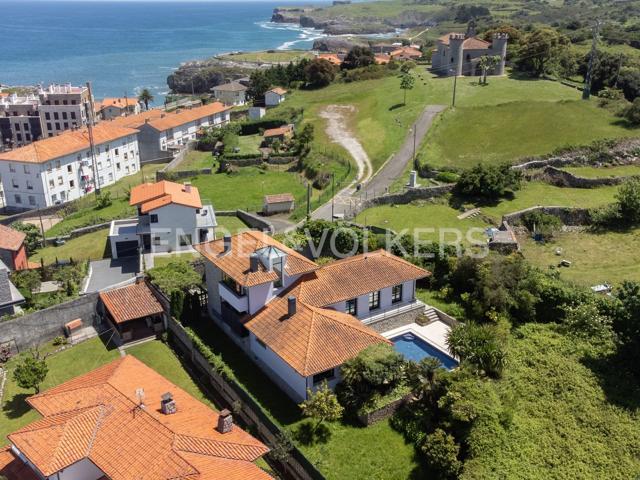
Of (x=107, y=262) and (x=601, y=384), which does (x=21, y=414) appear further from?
(x=601, y=384)

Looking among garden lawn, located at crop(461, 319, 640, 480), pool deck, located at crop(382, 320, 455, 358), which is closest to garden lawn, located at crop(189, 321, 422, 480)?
garden lawn, located at crop(461, 319, 640, 480)

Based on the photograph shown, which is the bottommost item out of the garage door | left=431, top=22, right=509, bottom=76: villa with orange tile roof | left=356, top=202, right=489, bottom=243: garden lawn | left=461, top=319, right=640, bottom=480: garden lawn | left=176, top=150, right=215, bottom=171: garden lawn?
left=176, top=150, right=215, bottom=171: garden lawn

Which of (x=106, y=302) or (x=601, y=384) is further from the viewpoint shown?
(x=106, y=302)

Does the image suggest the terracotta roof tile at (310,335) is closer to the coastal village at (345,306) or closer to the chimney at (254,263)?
the coastal village at (345,306)

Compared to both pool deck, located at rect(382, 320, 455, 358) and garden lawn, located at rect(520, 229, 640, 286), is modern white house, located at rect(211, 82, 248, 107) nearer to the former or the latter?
garden lawn, located at rect(520, 229, 640, 286)

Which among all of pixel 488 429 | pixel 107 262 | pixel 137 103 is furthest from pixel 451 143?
pixel 137 103

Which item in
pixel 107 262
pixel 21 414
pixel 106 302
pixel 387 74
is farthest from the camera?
pixel 387 74
